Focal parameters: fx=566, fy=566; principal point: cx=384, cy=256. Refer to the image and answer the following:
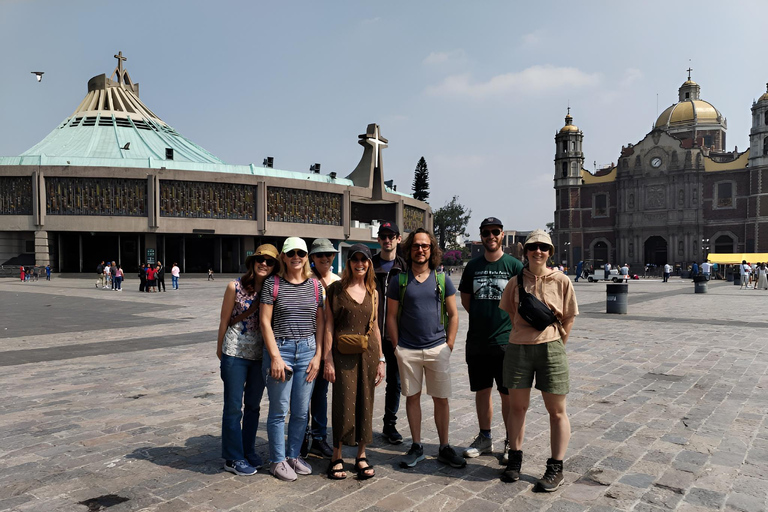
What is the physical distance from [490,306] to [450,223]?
93.0 m

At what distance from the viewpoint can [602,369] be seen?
8.20 meters

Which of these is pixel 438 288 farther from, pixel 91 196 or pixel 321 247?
pixel 91 196

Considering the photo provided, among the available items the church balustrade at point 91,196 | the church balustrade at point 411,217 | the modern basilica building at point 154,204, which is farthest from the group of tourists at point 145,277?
the church balustrade at point 411,217

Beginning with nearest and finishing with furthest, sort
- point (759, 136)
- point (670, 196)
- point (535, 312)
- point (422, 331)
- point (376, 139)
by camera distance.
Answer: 1. point (535, 312)
2. point (422, 331)
3. point (376, 139)
4. point (759, 136)
5. point (670, 196)

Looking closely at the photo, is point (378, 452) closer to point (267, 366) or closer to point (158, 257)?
point (267, 366)

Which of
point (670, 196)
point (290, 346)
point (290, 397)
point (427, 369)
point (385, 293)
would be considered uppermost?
point (670, 196)

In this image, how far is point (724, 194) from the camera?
67.4m

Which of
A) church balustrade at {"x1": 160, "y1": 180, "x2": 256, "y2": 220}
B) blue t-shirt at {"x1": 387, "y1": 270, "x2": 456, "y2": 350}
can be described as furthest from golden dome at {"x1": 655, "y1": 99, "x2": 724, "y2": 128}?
blue t-shirt at {"x1": 387, "y1": 270, "x2": 456, "y2": 350}

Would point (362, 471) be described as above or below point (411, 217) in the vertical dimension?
below

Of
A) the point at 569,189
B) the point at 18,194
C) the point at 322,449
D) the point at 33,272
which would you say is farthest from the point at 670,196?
the point at 322,449

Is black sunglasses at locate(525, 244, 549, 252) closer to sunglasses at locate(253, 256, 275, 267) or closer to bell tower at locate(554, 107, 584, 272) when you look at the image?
sunglasses at locate(253, 256, 275, 267)

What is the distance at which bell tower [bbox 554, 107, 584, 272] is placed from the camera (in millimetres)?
76562

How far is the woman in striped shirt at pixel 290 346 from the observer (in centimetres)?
413

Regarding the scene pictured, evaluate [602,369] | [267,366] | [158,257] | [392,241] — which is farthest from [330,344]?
[158,257]
